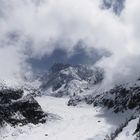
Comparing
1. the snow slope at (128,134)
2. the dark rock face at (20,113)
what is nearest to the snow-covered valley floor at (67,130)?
the dark rock face at (20,113)

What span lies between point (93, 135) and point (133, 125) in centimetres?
6773

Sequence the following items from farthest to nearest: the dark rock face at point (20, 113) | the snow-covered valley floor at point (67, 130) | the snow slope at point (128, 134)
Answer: the dark rock face at point (20, 113) < the snow-covered valley floor at point (67, 130) < the snow slope at point (128, 134)

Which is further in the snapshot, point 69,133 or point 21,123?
point 21,123

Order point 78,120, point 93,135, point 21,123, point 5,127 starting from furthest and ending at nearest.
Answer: point 78,120 < point 21,123 < point 5,127 < point 93,135

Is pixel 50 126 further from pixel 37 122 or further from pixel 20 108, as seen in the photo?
pixel 20 108

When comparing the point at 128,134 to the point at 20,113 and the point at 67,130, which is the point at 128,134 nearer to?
the point at 67,130

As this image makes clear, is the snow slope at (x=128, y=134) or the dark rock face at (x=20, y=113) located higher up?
the dark rock face at (x=20, y=113)

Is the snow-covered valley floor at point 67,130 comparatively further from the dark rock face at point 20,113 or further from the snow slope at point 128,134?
the snow slope at point 128,134

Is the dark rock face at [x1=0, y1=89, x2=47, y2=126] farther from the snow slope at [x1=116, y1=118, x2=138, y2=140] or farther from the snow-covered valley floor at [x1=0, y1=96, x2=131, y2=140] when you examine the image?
the snow slope at [x1=116, y1=118, x2=138, y2=140]

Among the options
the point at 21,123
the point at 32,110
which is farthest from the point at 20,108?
the point at 21,123

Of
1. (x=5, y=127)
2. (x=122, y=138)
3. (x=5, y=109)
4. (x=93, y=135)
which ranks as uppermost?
(x=5, y=109)

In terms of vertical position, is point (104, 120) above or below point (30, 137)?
above

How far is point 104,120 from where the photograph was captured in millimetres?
195250

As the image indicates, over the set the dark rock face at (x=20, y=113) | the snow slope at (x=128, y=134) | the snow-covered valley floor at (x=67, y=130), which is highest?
the dark rock face at (x=20, y=113)
